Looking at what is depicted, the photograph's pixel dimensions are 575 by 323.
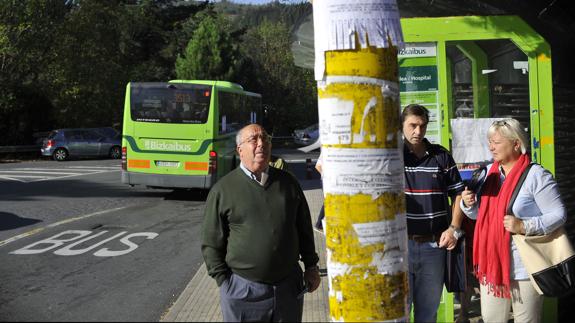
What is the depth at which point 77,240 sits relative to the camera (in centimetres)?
1013

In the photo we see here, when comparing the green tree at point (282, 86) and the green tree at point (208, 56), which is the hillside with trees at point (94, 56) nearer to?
the green tree at point (208, 56)

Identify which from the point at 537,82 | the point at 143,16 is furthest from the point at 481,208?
the point at 143,16

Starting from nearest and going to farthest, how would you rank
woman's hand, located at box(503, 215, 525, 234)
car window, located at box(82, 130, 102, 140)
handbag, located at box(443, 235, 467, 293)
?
woman's hand, located at box(503, 215, 525, 234)
handbag, located at box(443, 235, 467, 293)
car window, located at box(82, 130, 102, 140)

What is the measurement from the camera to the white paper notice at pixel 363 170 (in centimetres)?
275

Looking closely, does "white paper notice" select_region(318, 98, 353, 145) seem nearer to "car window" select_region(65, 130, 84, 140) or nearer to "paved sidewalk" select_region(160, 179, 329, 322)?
"paved sidewalk" select_region(160, 179, 329, 322)

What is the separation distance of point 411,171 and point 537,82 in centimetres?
190

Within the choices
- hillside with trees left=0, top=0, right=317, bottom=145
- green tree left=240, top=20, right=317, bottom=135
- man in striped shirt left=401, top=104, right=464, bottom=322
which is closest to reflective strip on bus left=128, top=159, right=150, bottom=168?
hillside with trees left=0, top=0, right=317, bottom=145

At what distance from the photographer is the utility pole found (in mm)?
2748

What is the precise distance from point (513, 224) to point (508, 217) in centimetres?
5

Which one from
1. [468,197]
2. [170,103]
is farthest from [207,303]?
[170,103]

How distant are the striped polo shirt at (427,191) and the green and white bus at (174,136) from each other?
12047 millimetres

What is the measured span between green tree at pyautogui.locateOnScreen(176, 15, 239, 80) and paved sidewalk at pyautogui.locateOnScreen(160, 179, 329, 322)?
1628 inches

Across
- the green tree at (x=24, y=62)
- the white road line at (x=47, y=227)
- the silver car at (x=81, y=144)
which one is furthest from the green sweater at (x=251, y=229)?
the green tree at (x=24, y=62)

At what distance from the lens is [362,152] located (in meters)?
2.74
